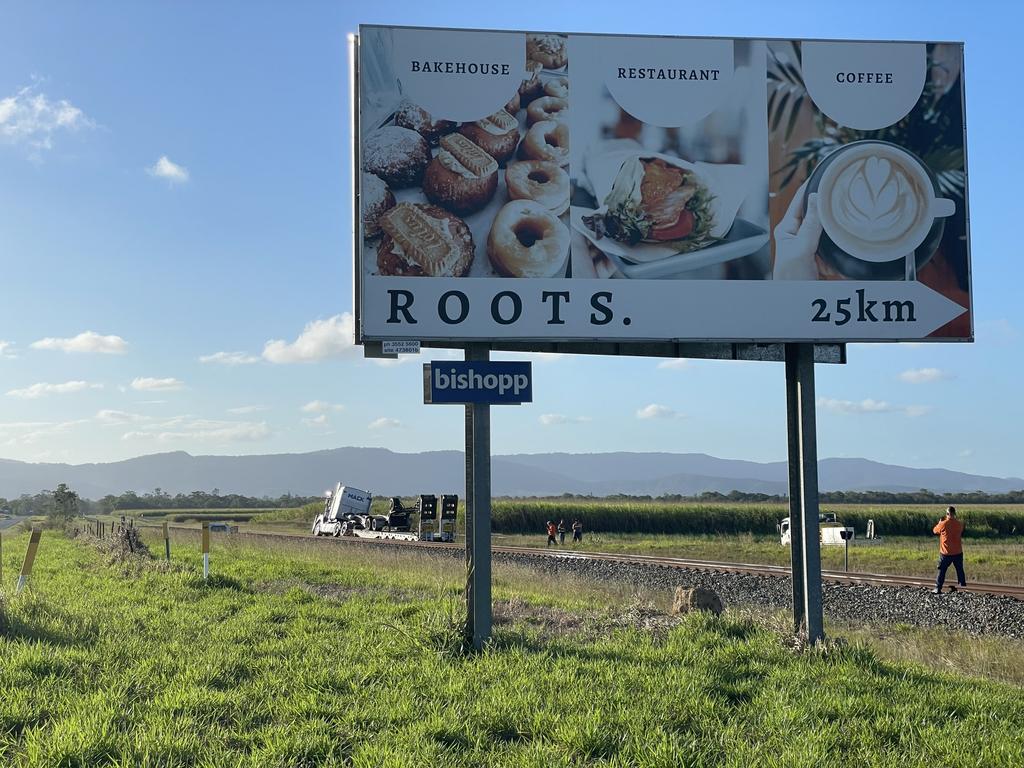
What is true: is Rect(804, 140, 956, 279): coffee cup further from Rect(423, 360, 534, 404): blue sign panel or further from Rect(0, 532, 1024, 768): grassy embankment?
Rect(0, 532, 1024, 768): grassy embankment

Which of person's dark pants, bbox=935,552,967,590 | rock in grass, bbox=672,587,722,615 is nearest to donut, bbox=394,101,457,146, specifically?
rock in grass, bbox=672,587,722,615

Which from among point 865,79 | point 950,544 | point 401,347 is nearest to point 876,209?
point 865,79

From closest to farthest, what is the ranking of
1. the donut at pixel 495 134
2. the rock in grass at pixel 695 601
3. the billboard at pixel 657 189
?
the billboard at pixel 657 189, the donut at pixel 495 134, the rock in grass at pixel 695 601

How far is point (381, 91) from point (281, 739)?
6.57m

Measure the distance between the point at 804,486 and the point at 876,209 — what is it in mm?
3227

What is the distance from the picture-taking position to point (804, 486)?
9977mm

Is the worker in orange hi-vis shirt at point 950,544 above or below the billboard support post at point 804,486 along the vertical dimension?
below

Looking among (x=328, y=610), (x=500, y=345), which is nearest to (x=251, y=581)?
(x=328, y=610)

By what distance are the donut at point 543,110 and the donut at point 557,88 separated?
0.18 ft

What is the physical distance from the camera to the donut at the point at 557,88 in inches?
385

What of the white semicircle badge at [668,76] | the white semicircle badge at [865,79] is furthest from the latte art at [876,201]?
the white semicircle badge at [668,76]

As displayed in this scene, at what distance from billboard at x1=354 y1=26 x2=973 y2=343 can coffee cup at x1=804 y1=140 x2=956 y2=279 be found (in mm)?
23

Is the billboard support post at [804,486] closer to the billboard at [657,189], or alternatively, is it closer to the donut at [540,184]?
the billboard at [657,189]

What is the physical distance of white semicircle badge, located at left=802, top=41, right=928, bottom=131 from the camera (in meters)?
10.1
